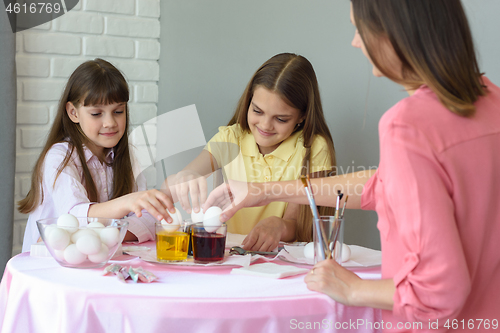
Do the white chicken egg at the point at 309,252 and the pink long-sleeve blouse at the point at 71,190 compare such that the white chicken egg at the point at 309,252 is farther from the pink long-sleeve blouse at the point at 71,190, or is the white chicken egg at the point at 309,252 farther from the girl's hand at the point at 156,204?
the pink long-sleeve blouse at the point at 71,190

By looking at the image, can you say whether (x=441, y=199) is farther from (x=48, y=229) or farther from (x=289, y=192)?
(x=48, y=229)

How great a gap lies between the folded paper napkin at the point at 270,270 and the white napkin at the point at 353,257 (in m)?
0.07

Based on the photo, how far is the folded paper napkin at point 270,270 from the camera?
890 mm

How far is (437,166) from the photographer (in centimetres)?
62

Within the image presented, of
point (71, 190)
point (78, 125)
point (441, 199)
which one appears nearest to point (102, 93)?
point (78, 125)

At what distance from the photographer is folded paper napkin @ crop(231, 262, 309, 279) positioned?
890 mm

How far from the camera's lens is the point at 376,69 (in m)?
0.73

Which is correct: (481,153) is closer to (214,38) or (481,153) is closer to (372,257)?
(372,257)

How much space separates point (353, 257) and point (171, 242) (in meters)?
0.41

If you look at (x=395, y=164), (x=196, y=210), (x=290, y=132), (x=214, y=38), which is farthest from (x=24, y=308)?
(x=214, y=38)

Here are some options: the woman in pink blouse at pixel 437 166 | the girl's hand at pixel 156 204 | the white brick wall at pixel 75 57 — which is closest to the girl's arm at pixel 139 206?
the girl's hand at pixel 156 204

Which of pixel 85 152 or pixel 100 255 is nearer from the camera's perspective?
pixel 100 255

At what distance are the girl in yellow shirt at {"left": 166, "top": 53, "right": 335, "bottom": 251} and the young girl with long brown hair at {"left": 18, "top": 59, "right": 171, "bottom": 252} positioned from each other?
0.27 m

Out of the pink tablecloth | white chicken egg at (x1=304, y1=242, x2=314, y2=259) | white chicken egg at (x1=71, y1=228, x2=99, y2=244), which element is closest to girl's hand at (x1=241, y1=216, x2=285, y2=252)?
white chicken egg at (x1=304, y1=242, x2=314, y2=259)
